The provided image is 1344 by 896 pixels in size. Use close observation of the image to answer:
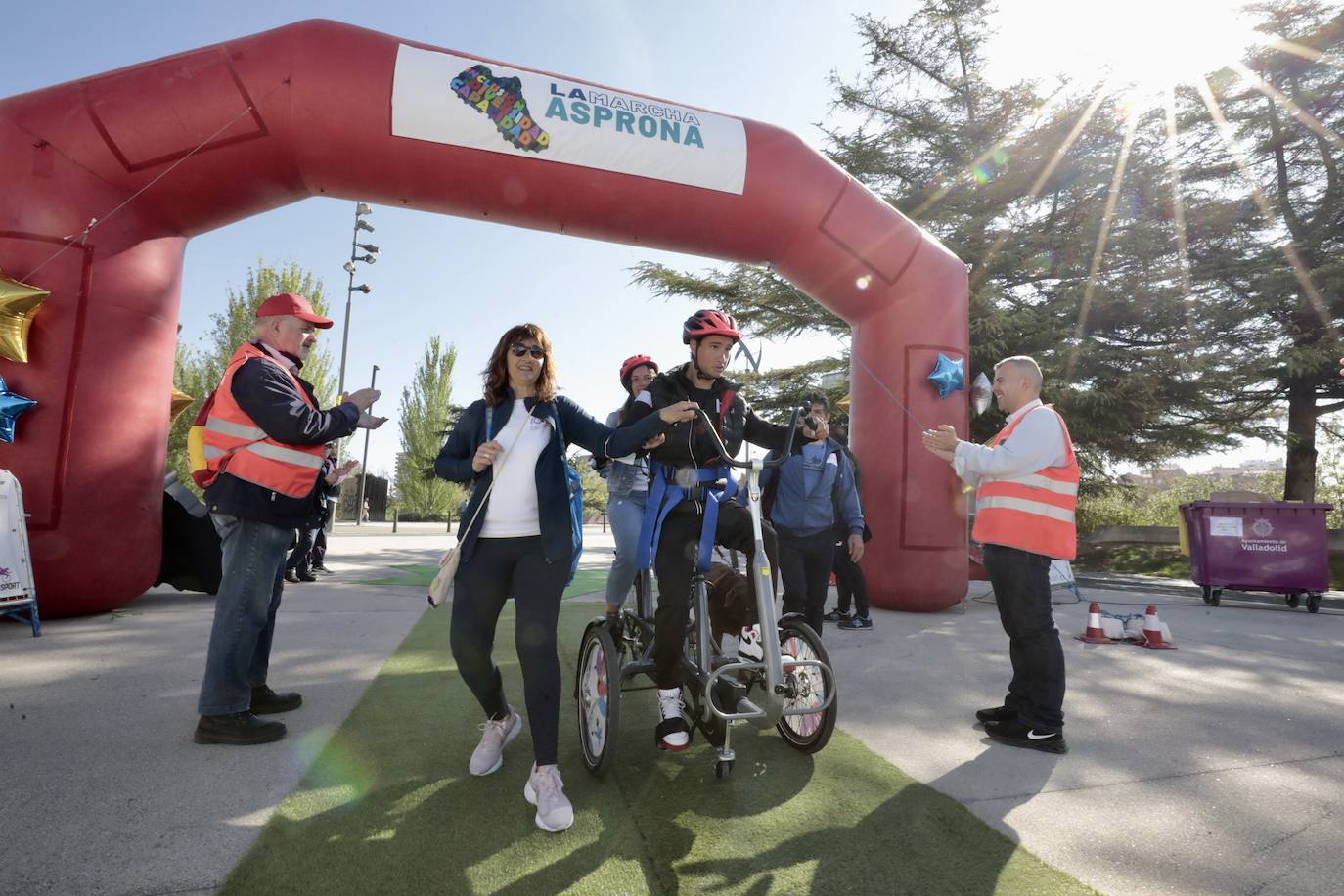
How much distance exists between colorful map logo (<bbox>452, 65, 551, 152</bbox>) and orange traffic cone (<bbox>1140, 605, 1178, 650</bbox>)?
20.8 ft

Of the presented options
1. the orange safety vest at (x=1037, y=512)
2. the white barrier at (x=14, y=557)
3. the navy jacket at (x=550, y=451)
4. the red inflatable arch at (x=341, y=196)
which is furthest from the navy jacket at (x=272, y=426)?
the red inflatable arch at (x=341, y=196)

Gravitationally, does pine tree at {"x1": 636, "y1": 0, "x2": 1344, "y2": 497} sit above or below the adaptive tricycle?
above

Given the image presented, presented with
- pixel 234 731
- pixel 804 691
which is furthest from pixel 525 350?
pixel 234 731

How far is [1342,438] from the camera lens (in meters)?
17.8

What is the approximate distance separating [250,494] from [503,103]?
14.7 feet

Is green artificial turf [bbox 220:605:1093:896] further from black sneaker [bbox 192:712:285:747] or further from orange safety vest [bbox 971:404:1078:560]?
orange safety vest [bbox 971:404:1078:560]

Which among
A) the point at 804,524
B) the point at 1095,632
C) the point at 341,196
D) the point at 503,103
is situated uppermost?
the point at 503,103

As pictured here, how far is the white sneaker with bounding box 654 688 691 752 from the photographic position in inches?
121

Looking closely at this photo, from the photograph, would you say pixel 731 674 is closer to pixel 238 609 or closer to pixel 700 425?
pixel 700 425

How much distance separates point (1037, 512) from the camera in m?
3.50

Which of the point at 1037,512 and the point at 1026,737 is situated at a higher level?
the point at 1037,512

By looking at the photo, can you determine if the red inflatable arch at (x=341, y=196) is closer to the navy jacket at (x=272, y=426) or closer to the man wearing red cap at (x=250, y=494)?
the man wearing red cap at (x=250, y=494)

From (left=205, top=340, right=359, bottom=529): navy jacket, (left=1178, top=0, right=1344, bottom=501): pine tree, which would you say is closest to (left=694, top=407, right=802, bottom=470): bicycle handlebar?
(left=205, top=340, right=359, bottom=529): navy jacket

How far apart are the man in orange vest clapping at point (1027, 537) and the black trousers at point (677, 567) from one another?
3.42 feet
